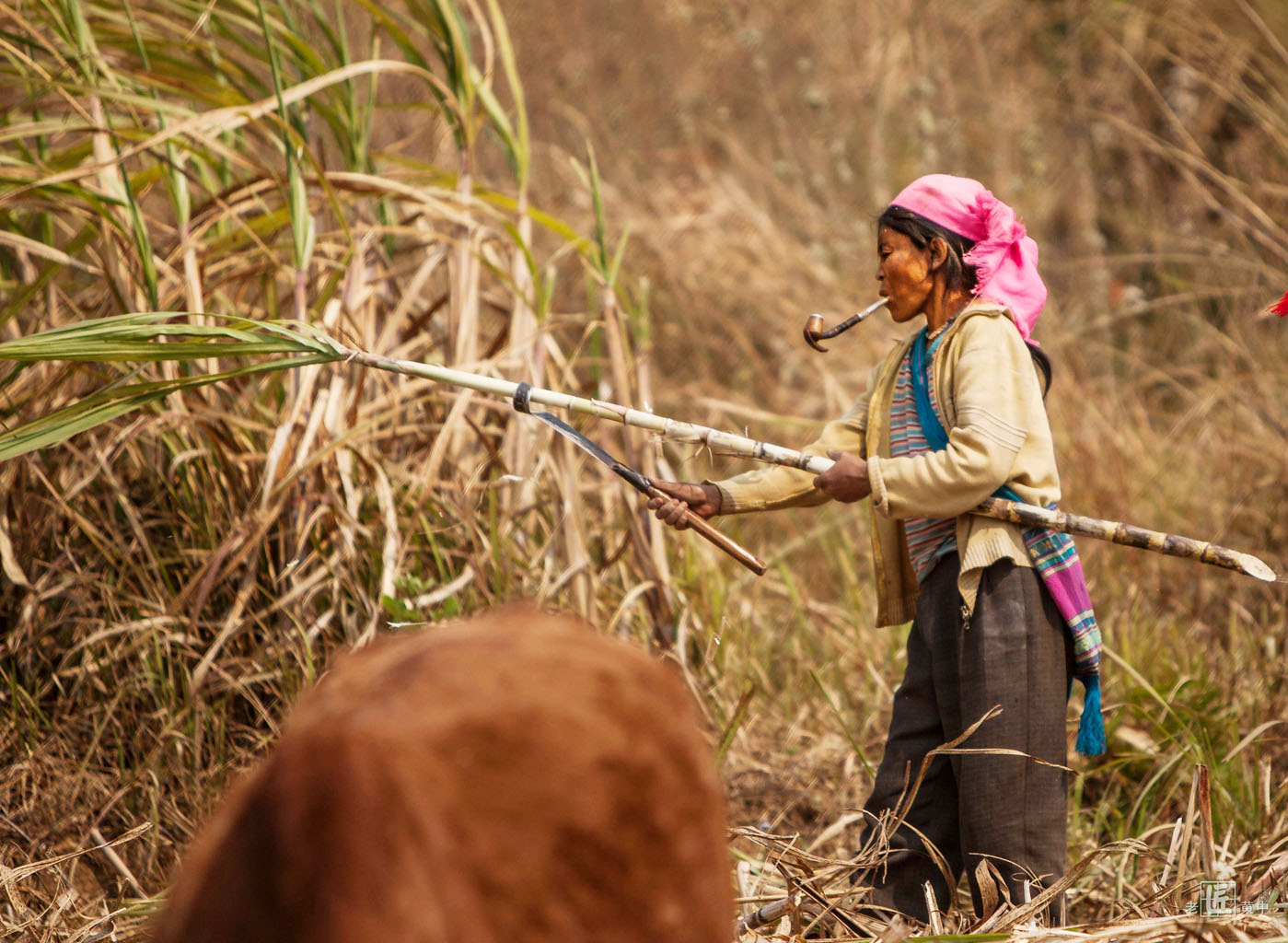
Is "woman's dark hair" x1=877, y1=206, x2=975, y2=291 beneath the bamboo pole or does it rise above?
above

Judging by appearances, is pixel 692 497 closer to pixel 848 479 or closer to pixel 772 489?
pixel 772 489

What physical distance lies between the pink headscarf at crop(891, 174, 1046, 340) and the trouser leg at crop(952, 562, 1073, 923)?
1.54ft

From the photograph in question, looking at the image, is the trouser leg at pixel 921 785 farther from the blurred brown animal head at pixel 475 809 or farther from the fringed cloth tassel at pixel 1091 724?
the blurred brown animal head at pixel 475 809

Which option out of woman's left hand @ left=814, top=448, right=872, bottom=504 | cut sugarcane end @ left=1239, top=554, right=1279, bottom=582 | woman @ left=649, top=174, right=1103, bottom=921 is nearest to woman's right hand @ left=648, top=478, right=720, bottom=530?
woman @ left=649, top=174, right=1103, bottom=921

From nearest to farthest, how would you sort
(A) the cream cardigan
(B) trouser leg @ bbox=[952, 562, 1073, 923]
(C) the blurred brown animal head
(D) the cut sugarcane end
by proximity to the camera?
1. (C) the blurred brown animal head
2. (D) the cut sugarcane end
3. (A) the cream cardigan
4. (B) trouser leg @ bbox=[952, 562, 1073, 923]

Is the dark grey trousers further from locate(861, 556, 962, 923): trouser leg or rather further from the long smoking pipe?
the long smoking pipe

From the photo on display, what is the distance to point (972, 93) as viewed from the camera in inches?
279

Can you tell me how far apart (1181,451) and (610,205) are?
291 cm

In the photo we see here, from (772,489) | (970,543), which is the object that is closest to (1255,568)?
(970,543)

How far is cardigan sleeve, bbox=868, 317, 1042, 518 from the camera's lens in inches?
80.2

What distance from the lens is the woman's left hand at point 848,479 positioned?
2.11 metres

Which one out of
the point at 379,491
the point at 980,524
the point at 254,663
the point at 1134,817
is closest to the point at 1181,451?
the point at 1134,817

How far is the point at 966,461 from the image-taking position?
6.65ft

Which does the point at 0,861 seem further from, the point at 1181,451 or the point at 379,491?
the point at 1181,451
